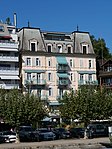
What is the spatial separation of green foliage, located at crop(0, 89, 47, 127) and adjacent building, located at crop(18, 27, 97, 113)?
26576 millimetres

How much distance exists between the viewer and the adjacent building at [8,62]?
76306 mm

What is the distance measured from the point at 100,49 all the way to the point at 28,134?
61168 mm

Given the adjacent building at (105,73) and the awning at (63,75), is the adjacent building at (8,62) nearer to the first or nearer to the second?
the awning at (63,75)

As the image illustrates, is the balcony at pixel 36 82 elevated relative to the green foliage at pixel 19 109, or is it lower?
elevated

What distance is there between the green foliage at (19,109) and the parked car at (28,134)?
2.22m

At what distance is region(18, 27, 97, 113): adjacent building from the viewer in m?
79.5

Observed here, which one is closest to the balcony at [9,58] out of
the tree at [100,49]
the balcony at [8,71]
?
the balcony at [8,71]

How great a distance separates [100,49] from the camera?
10894 centimetres

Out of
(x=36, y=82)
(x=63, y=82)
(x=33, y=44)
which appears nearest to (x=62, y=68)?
(x=63, y=82)

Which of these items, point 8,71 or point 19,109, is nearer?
point 19,109

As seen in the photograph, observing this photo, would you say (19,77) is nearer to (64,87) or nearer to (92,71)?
(64,87)

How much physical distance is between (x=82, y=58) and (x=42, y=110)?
3687 centimetres

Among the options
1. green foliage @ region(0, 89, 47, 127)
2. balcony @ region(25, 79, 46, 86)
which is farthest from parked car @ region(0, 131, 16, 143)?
balcony @ region(25, 79, 46, 86)

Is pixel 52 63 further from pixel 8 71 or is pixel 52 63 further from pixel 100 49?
pixel 100 49
